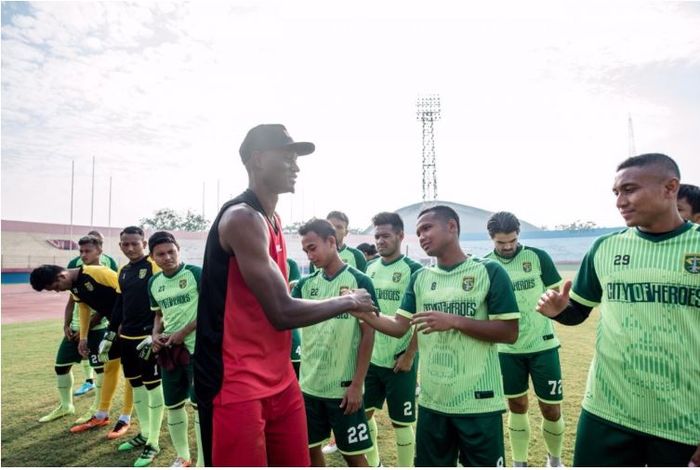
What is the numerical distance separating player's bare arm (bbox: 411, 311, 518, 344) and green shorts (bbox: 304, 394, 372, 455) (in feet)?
3.86

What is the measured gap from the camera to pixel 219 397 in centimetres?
222

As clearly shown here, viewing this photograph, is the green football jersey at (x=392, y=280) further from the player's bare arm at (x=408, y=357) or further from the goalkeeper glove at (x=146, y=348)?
the goalkeeper glove at (x=146, y=348)

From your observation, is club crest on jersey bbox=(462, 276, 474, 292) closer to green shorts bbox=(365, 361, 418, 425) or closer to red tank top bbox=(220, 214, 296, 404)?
red tank top bbox=(220, 214, 296, 404)

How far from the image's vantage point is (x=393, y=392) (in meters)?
4.65

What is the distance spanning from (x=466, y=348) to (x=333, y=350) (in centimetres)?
125

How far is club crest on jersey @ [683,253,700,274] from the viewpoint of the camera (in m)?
2.38

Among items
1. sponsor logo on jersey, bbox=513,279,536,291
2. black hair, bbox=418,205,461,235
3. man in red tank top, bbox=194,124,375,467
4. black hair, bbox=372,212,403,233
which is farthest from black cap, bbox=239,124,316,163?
sponsor logo on jersey, bbox=513,279,536,291

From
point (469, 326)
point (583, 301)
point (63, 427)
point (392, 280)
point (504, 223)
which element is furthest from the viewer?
point (63, 427)

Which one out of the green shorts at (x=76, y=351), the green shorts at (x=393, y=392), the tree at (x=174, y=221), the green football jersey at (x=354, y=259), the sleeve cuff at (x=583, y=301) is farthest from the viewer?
the tree at (x=174, y=221)

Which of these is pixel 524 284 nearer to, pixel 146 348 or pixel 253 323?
pixel 253 323

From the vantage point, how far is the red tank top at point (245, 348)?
2.24m

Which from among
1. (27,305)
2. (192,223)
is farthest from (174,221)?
(27,305)

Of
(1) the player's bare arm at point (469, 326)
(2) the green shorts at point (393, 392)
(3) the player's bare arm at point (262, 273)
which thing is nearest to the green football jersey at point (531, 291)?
(2) the green shorts at point (393, 392)

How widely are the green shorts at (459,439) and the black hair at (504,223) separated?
2500 millimetres
